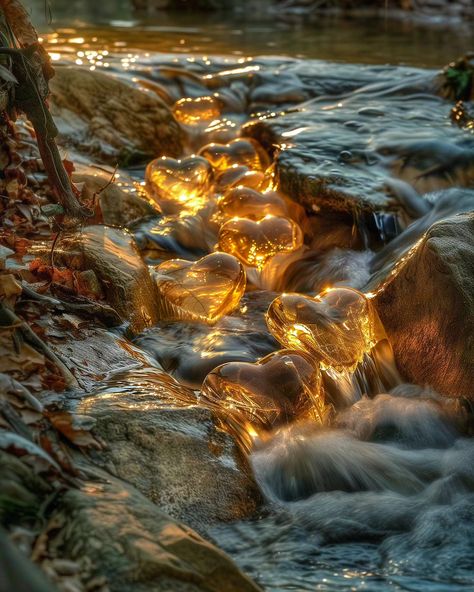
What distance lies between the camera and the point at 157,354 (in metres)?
4.83

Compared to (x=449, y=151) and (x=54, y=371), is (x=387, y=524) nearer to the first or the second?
(x=54, y=371)

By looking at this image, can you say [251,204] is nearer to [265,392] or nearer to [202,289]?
[202,289]

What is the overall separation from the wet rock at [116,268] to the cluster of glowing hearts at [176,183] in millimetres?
1885

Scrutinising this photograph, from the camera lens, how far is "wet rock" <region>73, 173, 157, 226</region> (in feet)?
19.9

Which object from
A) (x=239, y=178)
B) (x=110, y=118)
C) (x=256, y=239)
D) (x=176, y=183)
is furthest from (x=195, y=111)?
(x=256, y=239)

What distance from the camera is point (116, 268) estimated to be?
4.79m

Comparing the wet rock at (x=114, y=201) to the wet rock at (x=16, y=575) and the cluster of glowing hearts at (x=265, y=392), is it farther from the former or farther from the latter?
the wet rock at (x=16, y=575)

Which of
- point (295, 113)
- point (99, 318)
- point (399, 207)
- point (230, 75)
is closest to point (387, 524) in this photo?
point (99, 318)

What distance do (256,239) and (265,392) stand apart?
7.25 feet

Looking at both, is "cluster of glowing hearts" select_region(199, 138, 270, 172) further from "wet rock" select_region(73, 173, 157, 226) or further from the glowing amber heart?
"wet rock" select_region(73, 173, 157, 226)

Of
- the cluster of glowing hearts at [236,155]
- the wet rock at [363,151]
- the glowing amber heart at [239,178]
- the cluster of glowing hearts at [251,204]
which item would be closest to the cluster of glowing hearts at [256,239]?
the cluster of glowing hearts at [251,204]

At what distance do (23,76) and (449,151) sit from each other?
4.08 m

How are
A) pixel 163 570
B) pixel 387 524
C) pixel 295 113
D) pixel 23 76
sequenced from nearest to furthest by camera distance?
pixel 163 570 < pixel 387 524 < pixel 23 76 < pixel 295 113

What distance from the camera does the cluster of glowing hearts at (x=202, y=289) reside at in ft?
17.3
